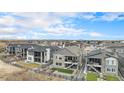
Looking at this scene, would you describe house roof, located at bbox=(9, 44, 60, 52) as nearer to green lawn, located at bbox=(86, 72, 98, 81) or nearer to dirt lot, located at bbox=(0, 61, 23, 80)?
dirt lot, located at bbox=(0, 61, 23, 80)

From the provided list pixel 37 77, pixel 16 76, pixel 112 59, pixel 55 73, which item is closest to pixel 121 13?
pixel 112 59

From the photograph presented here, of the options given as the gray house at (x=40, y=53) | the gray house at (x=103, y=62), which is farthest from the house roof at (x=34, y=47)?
the gray house at (x=103, y=62)

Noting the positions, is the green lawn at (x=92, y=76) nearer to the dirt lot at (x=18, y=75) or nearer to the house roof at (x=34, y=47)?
the dirt lot at (x=18, y=75)

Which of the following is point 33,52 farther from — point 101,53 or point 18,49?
point 101,53

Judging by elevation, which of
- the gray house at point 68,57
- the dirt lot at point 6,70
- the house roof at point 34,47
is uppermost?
the house roof at point 34,47

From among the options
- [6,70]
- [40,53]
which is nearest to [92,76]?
[40,53]

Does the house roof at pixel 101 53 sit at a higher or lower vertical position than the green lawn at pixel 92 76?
higher
